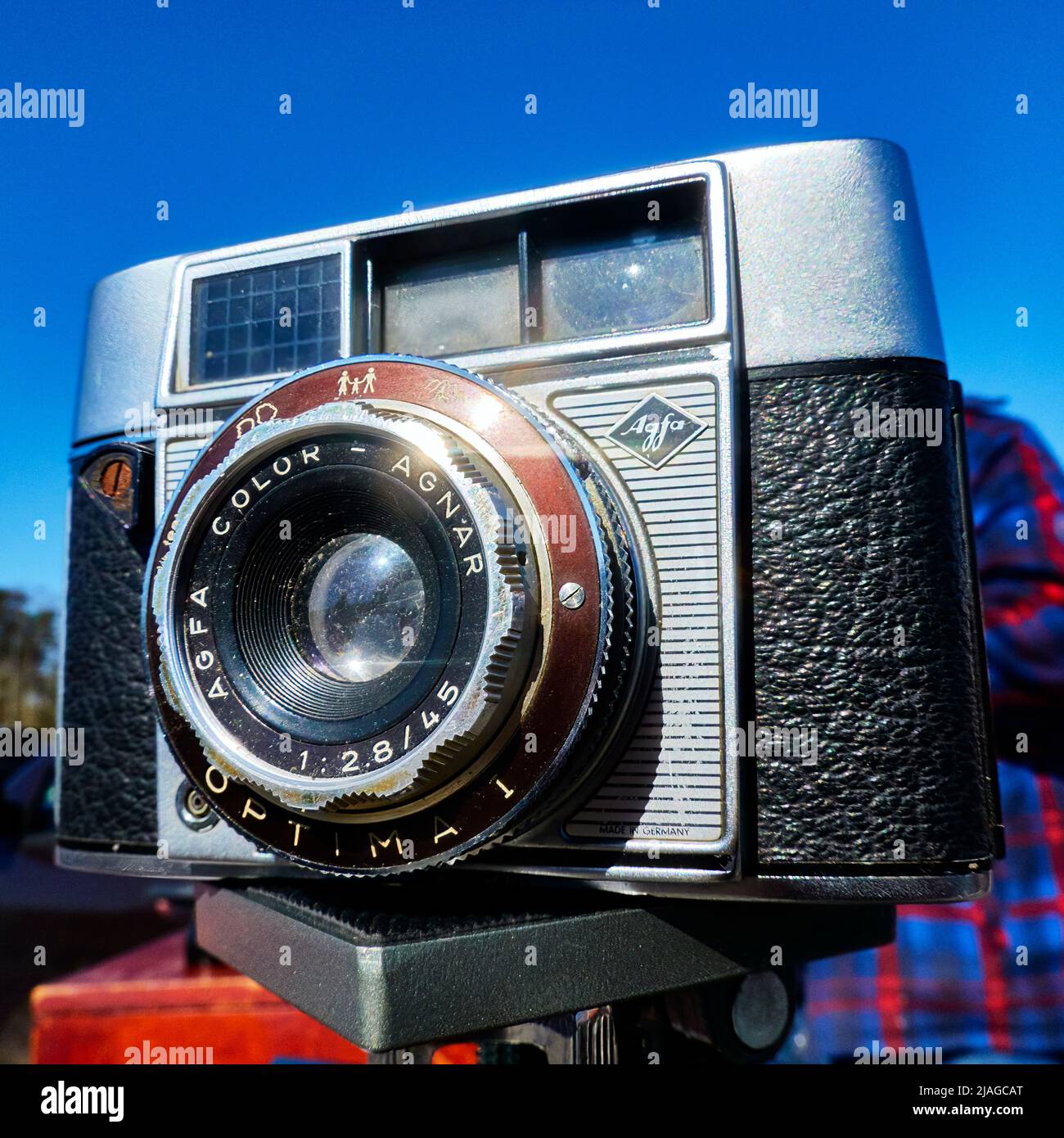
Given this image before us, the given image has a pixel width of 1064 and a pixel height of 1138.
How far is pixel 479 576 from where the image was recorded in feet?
1.78

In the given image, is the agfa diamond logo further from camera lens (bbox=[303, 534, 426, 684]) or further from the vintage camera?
camera lens (bbox=[303, 534, 426, 684])

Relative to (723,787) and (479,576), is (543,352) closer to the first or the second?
(479,576)

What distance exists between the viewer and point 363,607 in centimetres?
59

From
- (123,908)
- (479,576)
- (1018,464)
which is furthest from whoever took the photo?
(123,908)

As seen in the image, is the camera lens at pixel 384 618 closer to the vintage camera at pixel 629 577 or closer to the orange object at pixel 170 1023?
the vintage camera at pixel 629 577

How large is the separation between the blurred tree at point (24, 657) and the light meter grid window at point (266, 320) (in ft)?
13.5

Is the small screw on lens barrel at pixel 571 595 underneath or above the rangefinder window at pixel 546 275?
underneath

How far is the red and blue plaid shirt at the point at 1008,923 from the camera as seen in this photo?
119 cm

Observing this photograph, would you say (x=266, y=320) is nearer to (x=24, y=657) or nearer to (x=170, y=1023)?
(x=170, y=1023)

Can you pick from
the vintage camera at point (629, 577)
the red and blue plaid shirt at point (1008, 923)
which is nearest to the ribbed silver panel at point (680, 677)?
the vintage camera at point (629, 577)

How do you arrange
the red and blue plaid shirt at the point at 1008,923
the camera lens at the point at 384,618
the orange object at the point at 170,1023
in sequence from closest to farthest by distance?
the camera lens at the point at 384,618
the orange object at the point at 170,1023
the red and blue plaid shirt at the point at 1008,923

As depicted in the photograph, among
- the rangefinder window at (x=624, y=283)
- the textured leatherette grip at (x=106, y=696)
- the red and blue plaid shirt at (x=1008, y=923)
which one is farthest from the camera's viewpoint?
the red and blue plaid shirt at (x=1008, y=923)
